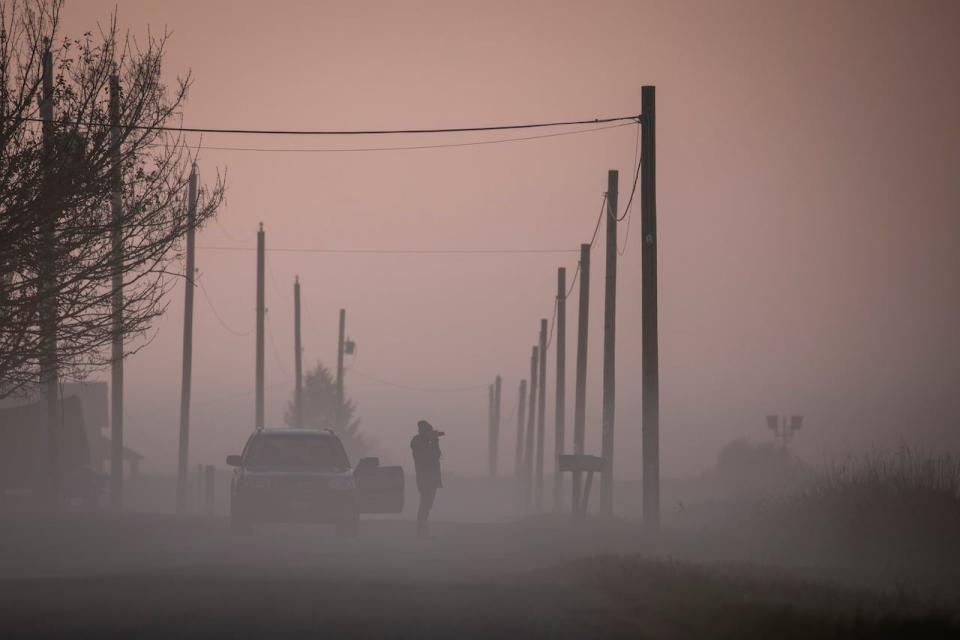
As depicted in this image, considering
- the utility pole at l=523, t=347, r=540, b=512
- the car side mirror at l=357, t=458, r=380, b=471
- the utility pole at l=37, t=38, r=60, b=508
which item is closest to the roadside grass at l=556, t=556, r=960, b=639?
the utility pole at l=37, t=38, r=60, b=508

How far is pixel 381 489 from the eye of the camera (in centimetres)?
3031

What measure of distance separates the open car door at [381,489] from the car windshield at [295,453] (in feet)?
9.16

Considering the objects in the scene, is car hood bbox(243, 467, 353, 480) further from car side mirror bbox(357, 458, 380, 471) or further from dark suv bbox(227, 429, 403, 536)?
car side mirror bbox(357, 458, 380, 471)

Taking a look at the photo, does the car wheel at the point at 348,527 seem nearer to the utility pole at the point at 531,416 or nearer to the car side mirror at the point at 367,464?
the car side mirror at the point at 367,464

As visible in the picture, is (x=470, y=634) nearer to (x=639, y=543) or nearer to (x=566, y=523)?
(x=639, y=543)

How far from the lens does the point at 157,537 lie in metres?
27.2

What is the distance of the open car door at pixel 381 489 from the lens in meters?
30.2

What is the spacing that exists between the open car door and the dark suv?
2694 millimetres

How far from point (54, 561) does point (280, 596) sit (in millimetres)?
8605

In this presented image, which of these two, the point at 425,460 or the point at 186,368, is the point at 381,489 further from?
the point at 186,368

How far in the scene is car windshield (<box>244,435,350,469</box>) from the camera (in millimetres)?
27078

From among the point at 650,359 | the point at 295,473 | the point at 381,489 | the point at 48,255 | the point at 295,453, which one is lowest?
the point at 381,489

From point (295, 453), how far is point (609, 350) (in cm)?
1262

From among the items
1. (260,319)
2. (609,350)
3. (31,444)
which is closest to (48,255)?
(609,350)
